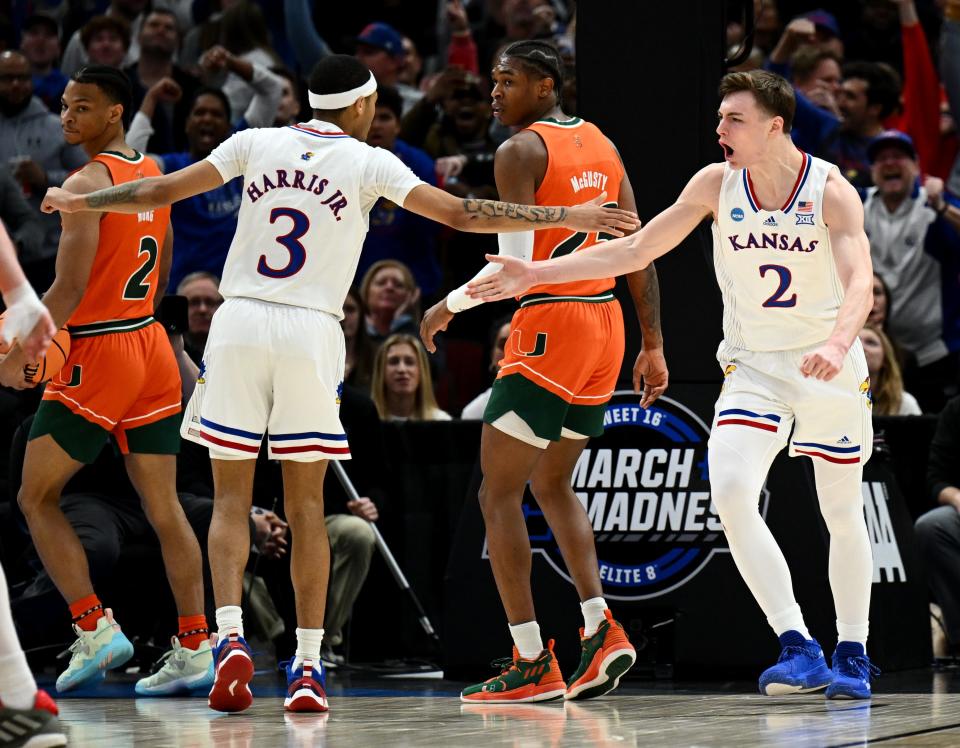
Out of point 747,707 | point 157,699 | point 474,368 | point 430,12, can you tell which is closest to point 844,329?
point 747,707

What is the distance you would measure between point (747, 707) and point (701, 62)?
283 centimetres

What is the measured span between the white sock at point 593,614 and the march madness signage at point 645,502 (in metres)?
0.70

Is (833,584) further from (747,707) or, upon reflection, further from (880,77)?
(880,77)

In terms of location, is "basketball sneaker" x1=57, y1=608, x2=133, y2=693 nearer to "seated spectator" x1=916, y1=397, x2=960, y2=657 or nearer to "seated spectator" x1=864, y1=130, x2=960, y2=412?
"seated spectator" x1=916, y1=397, x2=960, y2=657

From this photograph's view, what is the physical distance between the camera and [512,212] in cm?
520

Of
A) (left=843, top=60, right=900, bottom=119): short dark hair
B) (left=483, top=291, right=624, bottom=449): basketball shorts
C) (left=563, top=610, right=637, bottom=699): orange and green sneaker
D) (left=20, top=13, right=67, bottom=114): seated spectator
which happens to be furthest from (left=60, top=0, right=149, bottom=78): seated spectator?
(left=563, top=610, right=637, bottom=699): orange and green sneaker

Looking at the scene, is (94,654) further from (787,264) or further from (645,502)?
(787,264)

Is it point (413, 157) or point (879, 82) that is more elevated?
point (879, 82)

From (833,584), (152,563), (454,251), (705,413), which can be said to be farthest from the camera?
(454,251)

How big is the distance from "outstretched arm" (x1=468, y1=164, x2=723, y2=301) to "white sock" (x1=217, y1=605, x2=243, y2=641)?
4.36ft

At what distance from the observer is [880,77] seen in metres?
10.0

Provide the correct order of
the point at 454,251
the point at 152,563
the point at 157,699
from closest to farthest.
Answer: the point at 157,699, the point at 152,563, the point at 454,251

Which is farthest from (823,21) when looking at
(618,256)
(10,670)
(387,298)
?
(10,670)

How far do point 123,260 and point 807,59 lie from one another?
5.54m
